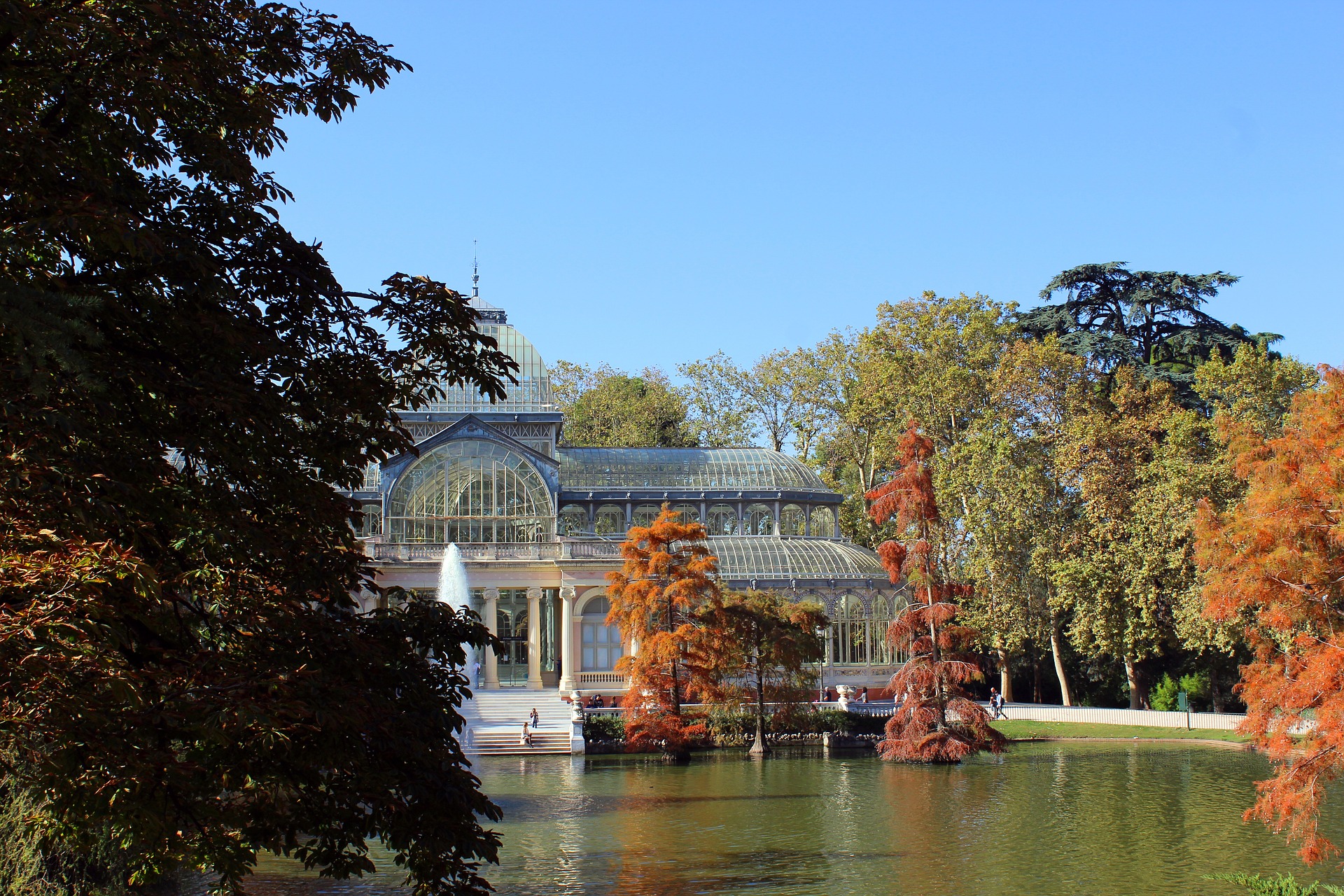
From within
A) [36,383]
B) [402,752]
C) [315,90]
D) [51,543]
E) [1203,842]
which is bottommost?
[1203,842]

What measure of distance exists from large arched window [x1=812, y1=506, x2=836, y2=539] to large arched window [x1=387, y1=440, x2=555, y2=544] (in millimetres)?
11729

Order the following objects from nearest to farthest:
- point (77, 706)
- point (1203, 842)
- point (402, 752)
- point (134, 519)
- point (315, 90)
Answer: point (77, 706) < point (134, 519) < point (402, 752) < point (315, 90) < point (1203, 842)

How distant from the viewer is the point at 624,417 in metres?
70.1

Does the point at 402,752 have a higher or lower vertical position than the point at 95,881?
higher

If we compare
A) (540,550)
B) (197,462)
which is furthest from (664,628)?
(197,462)

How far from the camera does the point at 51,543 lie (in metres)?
7.89

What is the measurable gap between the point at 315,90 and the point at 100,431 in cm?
339

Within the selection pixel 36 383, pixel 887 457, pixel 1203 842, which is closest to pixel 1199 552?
pixel 1203 842

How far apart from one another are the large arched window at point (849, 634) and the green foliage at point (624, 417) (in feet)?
76.2

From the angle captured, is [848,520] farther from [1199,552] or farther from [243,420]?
[243,420]

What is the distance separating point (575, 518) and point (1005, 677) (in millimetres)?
19182

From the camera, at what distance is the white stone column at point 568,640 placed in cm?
4612

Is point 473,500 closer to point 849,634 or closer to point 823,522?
point 823,522

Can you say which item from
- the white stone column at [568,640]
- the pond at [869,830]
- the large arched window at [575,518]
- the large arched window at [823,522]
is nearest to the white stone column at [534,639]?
the white stone column at [568,640]
